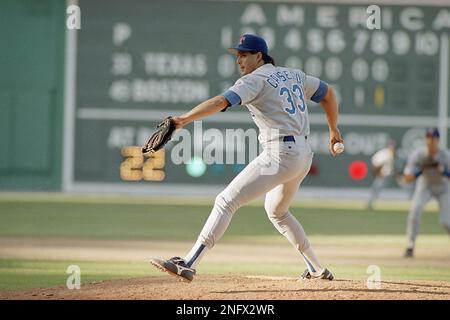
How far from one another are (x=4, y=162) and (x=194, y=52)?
4453 millimetres

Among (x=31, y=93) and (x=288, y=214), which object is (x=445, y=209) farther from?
(x=31, y=93)

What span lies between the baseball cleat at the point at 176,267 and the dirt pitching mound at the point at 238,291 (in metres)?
0.12

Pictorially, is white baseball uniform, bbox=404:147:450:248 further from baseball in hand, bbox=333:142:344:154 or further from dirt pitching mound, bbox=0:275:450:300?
baseball in hand, bbox=333:142:344:154

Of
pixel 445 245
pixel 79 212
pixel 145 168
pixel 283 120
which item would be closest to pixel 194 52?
pixel 145 168

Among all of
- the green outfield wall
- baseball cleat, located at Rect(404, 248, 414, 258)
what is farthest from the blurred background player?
baseball cleat, located at Rect(404, 248, 414, 258)

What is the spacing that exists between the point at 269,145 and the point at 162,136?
80 centimetres

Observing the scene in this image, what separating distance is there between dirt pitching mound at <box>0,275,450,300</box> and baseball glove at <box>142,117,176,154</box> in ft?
3.03

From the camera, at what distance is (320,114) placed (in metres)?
20.9

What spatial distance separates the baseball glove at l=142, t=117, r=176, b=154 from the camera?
687 centimetres
